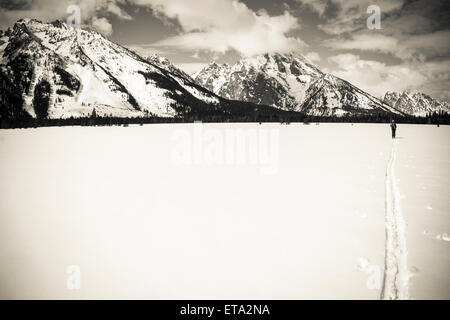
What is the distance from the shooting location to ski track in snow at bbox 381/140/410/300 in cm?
462

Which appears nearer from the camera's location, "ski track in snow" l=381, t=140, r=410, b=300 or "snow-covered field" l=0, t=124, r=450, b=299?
"ski track in snow" l=381, t=140, r=410, b=300

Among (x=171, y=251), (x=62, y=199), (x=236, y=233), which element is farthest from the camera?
(x=62, y=199)

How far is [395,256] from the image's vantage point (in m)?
5.73

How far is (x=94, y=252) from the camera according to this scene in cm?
621

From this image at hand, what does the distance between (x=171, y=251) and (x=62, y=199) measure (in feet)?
21.9

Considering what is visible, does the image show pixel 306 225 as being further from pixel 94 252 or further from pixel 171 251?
pixel 94 252

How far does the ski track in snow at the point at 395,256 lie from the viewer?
15.1 feet

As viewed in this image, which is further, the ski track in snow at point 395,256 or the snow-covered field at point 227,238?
the snow-covered field at point 227,238

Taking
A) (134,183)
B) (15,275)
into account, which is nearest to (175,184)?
(134,183)

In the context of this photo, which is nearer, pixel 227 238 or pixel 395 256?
pixel 395 256

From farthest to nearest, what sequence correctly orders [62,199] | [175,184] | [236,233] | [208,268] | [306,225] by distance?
1. [175,184]
2. [62,199]
3. [306,225]
4. [236,233]
5. [208,268]
